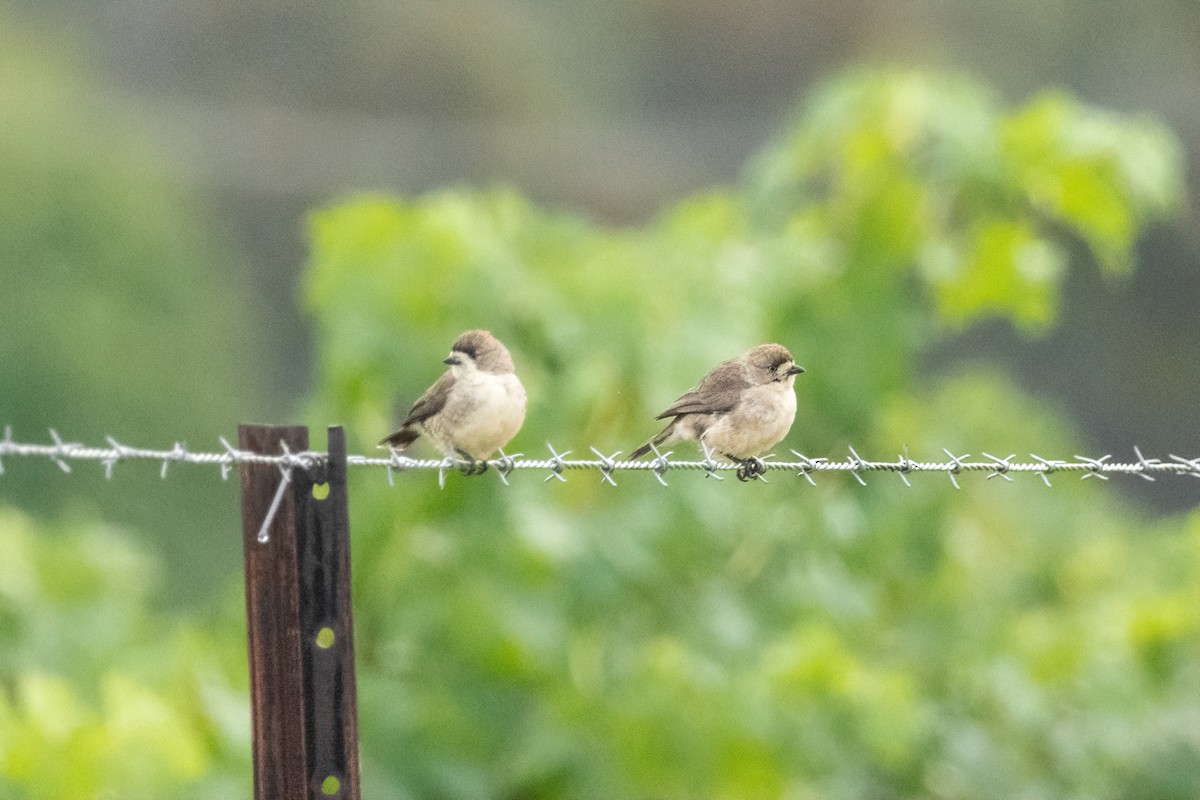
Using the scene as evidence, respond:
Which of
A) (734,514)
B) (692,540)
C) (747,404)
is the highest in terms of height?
(734,514)

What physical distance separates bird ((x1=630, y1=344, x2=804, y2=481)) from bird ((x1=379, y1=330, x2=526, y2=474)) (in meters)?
0.53

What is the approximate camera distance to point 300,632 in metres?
3.47

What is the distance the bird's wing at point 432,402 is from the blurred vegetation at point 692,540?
1675mm

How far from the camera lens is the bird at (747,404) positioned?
5555 millimetres

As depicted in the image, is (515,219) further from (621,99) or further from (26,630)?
(621,99)

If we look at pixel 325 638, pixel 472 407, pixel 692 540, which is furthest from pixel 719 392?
pixel 325 638

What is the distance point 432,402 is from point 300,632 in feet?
6.81

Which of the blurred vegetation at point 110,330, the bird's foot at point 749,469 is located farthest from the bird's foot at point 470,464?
the blurred vegetation at point 110,330

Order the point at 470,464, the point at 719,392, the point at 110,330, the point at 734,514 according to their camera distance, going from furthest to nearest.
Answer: the point at 110,330 → the point at 734,514 → the point at 719,392 → the point at 470,464

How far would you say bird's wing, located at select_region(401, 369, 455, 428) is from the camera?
17.9 ft

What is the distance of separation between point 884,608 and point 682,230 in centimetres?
261

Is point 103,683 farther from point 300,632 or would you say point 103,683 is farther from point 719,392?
point 300,632

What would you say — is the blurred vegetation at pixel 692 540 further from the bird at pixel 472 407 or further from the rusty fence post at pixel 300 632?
the rusty fence post at pixel 300 632

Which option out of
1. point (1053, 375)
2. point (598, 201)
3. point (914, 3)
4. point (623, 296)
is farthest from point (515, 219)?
point (914, 3)
